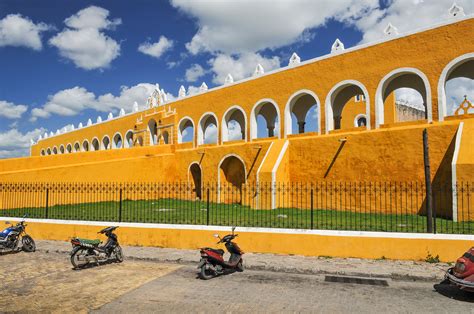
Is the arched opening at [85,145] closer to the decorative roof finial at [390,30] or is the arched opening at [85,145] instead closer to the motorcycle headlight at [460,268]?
the decorative roof finial at [390,30]

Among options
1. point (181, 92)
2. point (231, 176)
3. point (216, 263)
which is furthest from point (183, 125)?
point (216, 263)

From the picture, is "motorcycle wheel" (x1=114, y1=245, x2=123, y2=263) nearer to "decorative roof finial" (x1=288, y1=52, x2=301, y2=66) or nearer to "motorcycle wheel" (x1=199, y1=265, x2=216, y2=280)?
"motorcycle wheel" (x1=199, y1=265, x2=216, y2=280)

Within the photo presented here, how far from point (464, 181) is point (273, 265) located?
710 cm

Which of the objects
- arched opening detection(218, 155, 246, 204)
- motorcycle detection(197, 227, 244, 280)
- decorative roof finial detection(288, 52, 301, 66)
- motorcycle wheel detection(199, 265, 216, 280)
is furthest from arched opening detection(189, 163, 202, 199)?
motorcycle wheel detection(199, 265, 216, 280)

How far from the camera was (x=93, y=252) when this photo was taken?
7.58 metres

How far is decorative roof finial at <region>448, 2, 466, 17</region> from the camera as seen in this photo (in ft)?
43.2

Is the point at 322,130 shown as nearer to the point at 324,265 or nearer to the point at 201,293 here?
the point at 324,265

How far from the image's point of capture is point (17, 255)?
8.81 metres

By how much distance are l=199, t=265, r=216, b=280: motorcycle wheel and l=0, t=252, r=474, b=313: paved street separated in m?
0.17

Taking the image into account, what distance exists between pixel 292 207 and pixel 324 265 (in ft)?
23.8

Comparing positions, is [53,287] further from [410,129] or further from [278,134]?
[278,134]

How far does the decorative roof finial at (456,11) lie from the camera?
13.2 metres

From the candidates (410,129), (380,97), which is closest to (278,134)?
(380,97)

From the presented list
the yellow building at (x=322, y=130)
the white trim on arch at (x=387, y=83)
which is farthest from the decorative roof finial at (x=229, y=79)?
the white trim on arch at (x=387, y=83)
